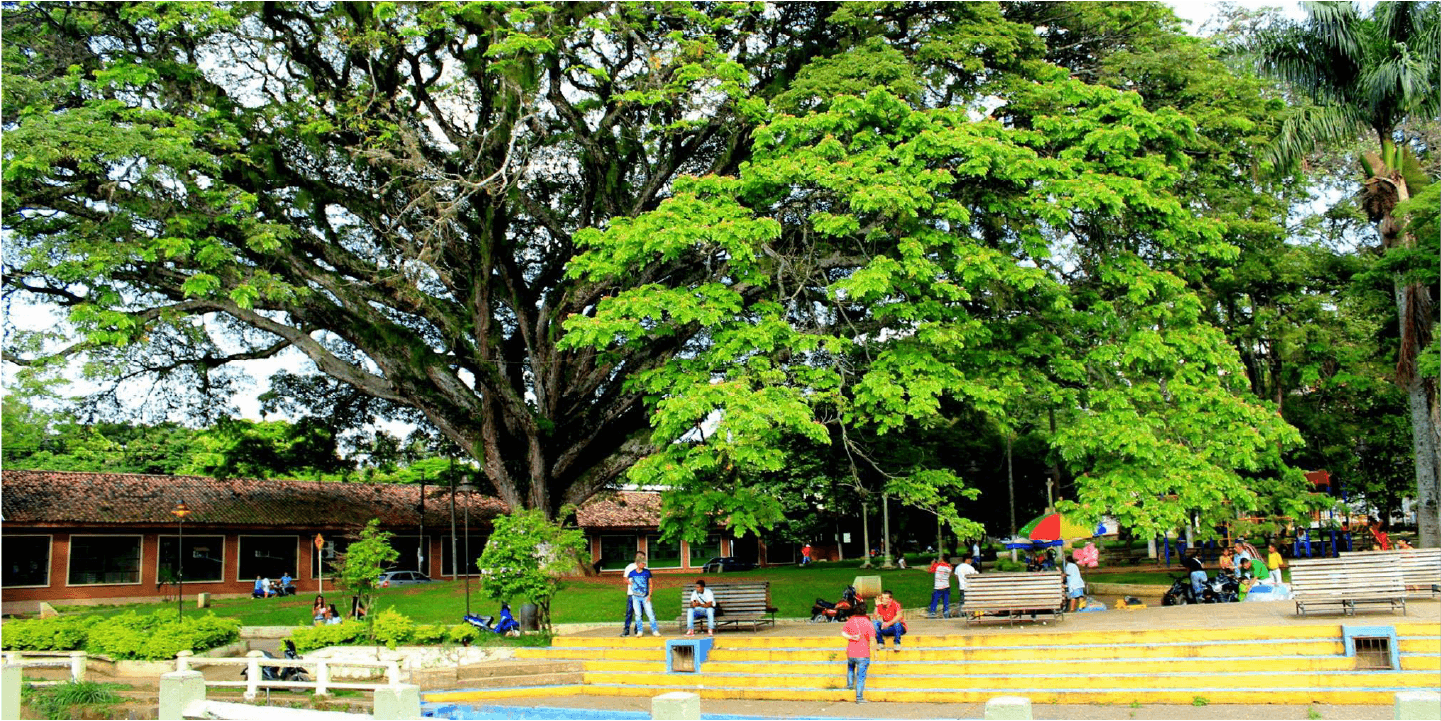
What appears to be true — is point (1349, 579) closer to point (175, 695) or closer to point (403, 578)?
point (175, 695)

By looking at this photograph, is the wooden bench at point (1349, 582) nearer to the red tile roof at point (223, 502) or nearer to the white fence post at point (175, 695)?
the white fence post at point (175, 695)

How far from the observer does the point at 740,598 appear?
17312mm

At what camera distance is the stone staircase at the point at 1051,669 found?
39.2ft

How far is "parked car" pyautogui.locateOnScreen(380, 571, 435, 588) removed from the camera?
3747cm

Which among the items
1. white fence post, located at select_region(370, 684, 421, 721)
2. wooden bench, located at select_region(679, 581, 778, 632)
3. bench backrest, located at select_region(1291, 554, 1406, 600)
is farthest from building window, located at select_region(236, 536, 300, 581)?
bench backrest, located at select_region(1291, 554, 1406, 600)

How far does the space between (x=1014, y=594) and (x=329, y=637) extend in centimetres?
1086

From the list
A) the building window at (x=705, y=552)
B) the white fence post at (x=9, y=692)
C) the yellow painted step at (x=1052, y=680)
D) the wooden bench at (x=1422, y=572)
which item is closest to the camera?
the white fence post at (x=9, y=692)

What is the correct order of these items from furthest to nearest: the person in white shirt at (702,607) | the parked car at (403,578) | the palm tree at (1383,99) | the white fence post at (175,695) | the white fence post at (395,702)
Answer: the parked car at (403,578) → the palm tree at (1383,99) → the person in white shirt at (702,607) → the white fence post at (175,695) → the white fence post at (395,702)

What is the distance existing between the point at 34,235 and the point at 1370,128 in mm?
26886

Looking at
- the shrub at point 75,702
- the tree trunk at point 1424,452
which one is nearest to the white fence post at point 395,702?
the shrub at point 75,702

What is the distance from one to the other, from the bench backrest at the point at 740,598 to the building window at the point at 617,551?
98.0ft

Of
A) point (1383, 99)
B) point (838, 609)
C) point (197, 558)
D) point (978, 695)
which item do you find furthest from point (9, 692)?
point (197, 558)

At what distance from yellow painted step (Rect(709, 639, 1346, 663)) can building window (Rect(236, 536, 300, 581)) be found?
2680 centimetres

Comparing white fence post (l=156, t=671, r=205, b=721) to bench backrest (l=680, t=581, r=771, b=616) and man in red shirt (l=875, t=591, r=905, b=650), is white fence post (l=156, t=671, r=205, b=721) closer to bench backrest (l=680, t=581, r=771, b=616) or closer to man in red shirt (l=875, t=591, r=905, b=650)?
bench backrest (l=680, t=581, r=771, b=616)
